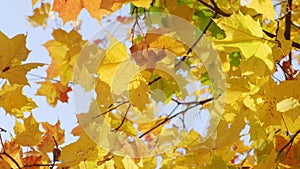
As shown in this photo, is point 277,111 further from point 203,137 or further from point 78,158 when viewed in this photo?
point 78,158

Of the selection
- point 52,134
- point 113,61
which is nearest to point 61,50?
point 52,134

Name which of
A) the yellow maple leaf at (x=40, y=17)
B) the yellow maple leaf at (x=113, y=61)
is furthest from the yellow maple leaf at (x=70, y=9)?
the yellow maple leaf at (x=40, y=17)

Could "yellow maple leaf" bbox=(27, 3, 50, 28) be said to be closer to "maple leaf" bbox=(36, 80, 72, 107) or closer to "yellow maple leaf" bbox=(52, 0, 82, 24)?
"maple leaf" bbox=(36, 80, 72, 107)

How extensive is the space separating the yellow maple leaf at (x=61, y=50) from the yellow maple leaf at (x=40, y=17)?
2.68ft

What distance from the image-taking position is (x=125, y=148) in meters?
1.18

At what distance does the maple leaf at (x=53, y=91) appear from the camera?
6.40ft

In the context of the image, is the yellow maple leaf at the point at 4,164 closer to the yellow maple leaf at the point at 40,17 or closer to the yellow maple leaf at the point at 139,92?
the yellow maple leaf at the point at 139,92

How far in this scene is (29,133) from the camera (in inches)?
47.3

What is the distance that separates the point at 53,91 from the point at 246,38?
1.25 meters

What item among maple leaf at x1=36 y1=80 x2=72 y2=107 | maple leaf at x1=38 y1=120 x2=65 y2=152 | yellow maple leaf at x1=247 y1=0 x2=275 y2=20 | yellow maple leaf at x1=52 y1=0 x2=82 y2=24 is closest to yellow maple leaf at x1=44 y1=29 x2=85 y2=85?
maple leaf at x1=36 y1=80 x2=72 y2=107

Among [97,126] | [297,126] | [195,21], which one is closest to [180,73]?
[195,21]

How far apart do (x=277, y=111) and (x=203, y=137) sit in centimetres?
24

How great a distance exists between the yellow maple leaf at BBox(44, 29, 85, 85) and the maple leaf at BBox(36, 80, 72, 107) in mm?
166

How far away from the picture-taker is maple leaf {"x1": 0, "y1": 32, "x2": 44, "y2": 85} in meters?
0.99
